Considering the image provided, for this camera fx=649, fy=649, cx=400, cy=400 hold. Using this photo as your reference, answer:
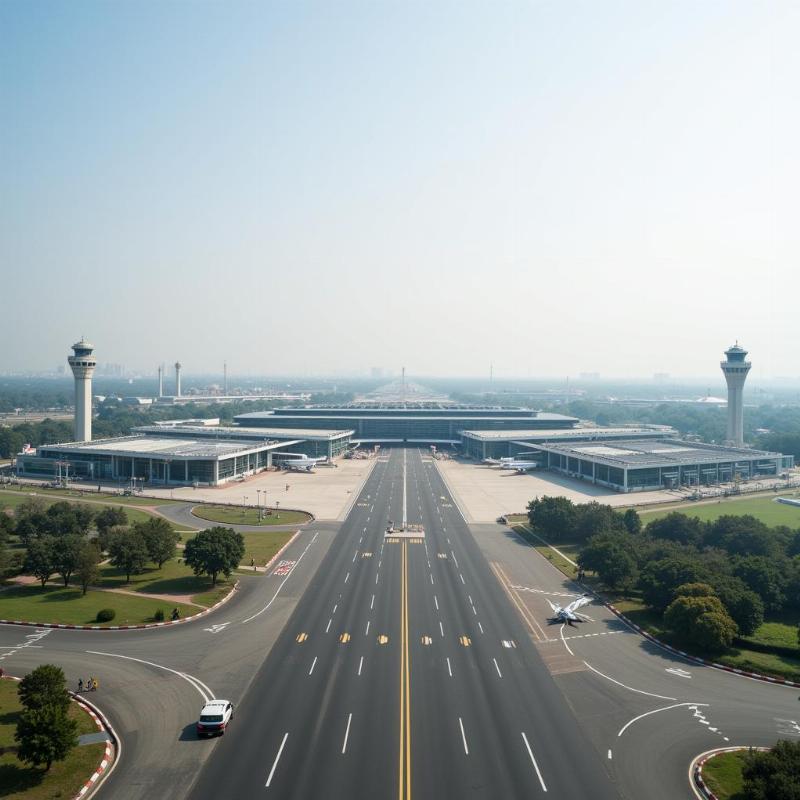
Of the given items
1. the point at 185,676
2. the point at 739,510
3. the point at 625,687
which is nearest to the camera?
the point at 625,687

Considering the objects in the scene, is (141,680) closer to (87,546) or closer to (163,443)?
(87,546)

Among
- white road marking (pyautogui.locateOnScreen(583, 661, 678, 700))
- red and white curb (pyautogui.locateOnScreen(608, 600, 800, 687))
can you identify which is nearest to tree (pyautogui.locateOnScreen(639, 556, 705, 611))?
red and white curb (pyautogui.locateOnScreen(608, 600, 800, 687))

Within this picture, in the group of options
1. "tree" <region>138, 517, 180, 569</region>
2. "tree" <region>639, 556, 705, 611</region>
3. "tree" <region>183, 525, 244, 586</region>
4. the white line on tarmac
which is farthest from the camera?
"tree" <region>138, 517, 180, 569</region>

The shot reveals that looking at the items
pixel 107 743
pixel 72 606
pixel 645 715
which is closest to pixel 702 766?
pixel 645 715

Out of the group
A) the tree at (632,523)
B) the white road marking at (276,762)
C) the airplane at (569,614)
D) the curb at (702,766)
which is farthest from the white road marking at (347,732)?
the tree at (632,523)

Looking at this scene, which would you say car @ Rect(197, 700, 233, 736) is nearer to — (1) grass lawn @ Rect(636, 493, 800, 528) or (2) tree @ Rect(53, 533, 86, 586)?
(2) tree @ Rect(53, 533, 86, 586)

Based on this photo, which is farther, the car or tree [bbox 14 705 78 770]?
the car

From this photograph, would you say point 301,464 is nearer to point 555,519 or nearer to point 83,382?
point 83,382
